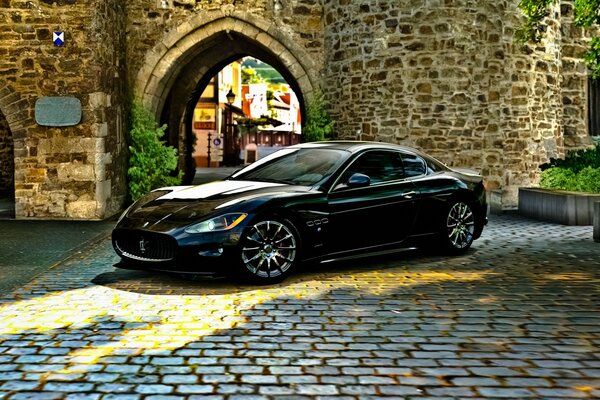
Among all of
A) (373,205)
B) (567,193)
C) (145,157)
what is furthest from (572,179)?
(145,157)

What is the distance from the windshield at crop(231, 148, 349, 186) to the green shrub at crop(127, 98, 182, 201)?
7009 millimetres

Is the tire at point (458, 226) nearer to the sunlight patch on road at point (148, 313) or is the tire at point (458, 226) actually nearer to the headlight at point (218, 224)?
the sunlight patch on road at point (148, 313)

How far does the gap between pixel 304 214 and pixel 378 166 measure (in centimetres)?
130

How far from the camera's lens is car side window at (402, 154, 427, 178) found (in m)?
7.95

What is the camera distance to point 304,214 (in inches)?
268

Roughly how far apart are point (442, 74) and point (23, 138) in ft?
25.4

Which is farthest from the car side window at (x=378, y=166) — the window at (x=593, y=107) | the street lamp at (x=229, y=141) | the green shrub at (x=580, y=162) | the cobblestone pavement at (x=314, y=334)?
the street lamp at (x=229, y=141)

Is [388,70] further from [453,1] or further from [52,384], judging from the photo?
[52,384]

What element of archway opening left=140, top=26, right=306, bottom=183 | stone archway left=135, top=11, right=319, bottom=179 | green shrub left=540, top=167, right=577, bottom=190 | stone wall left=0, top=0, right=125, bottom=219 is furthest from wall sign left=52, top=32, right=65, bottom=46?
green shrub left=540, top=167, right=577, bottom=190

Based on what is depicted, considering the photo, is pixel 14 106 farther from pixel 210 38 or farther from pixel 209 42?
pixel 209 42

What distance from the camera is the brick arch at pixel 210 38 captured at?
1552cm

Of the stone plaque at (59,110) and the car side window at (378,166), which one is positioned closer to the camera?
the car side window at (378,166)

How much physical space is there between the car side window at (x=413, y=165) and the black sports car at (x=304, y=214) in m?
0.01

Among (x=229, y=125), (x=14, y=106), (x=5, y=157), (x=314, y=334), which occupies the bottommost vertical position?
(x=314, y=334)
